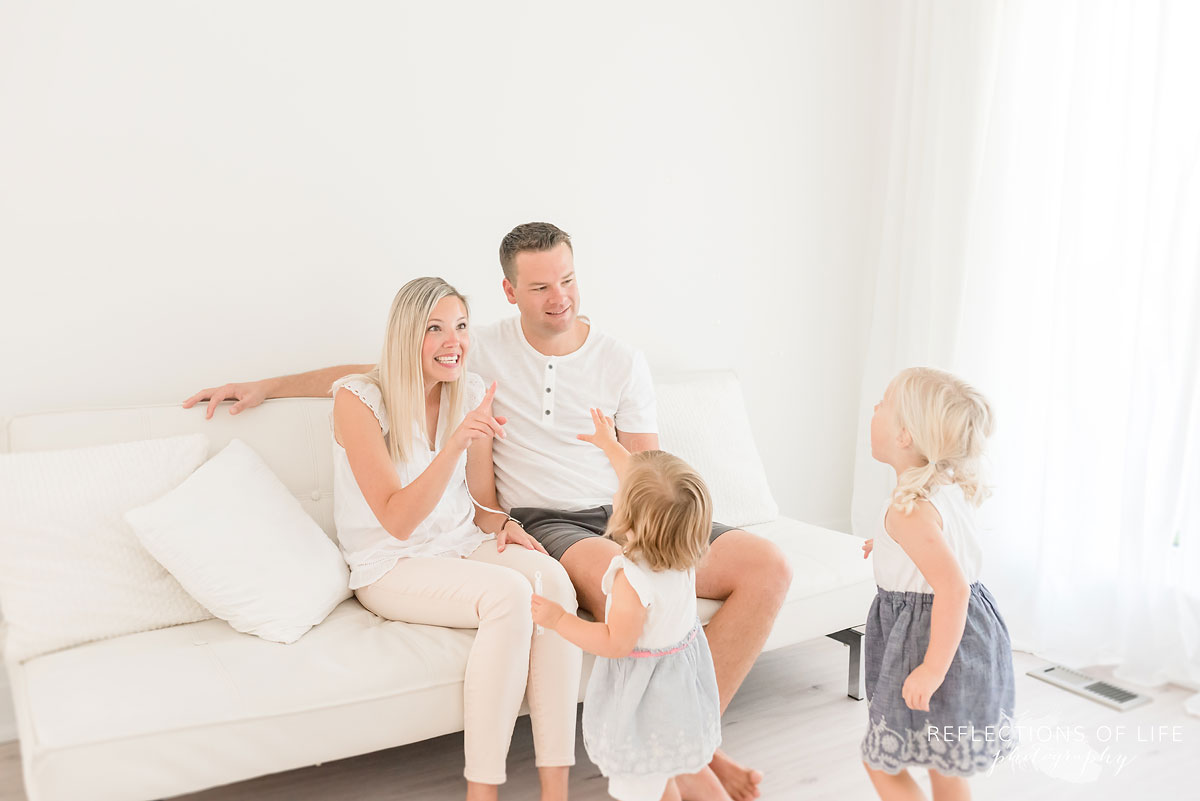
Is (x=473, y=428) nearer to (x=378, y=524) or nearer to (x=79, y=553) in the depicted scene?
(x=378, y=524)

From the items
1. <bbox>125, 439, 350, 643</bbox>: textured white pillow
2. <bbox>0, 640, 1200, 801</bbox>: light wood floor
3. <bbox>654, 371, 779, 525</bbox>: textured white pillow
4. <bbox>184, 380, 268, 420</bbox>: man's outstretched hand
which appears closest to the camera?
<bbox>125, 439, 350, 643</bbox>: textured white pillow

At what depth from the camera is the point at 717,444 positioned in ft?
9.19

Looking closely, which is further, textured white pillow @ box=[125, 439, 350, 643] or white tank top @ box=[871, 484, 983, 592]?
textured white pillow @ box=[125, 439, 350, 643]

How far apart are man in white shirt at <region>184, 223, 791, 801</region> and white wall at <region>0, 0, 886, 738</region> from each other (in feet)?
1.10

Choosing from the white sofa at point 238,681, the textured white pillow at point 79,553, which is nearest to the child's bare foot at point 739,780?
the white sofa at point 238,681

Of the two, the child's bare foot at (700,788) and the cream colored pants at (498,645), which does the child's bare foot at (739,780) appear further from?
the cream colored pants at (498,645)

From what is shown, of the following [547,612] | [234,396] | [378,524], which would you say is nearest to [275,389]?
[234,396]

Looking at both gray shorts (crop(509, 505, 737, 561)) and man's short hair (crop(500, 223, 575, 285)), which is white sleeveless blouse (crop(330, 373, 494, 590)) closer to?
gray shorts (crop(509, 505, 737, 561))

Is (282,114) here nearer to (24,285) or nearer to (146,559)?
(24,285)

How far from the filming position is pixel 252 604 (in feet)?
6.27

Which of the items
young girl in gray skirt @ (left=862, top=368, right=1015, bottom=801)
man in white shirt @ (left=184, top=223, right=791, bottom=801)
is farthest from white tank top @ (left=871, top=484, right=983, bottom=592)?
man in white shirt @ (left=184, top=223, right=791, bottom=801)

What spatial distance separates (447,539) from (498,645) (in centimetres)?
37

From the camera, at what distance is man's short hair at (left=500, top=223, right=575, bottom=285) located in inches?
89.9

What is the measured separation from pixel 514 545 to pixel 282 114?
4.30 ft
